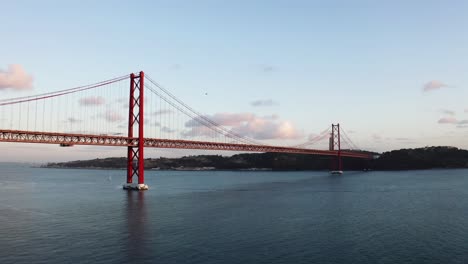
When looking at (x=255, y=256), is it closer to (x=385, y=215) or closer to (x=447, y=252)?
(x=447, y=252)

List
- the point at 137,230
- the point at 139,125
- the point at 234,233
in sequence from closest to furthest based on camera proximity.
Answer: the point at 234,233 → the point at 137,230 → the point at 139,125

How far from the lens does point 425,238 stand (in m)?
32.6

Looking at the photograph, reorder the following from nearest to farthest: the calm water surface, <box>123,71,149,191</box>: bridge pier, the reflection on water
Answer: the calm water surface
the reflection on water
<box>123,71,149,191</box>: bridge pier

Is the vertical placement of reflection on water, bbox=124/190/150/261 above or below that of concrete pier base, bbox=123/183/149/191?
below

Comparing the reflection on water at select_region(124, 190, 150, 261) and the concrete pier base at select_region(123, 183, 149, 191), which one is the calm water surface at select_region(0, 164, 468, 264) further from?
the concrete pier base at select_region(123, 183, 149, 191)

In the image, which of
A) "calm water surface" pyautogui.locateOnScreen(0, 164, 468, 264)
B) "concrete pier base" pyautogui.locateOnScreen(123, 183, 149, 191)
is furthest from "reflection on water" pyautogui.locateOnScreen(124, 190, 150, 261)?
"concrete pier base" pyautogui.locateOnScreen(123, 183, 149, 191)

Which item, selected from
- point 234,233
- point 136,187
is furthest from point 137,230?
point 136,187

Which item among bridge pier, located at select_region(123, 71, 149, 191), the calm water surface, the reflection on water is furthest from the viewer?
bridge pier, located at select_region(123, 71, 149, 191)

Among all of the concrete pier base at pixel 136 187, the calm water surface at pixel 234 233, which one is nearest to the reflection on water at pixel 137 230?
the calm water surface at pixel 234 233

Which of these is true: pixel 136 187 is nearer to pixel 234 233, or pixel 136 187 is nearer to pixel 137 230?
pixel 137 230

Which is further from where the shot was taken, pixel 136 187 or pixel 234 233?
pixel 136 187

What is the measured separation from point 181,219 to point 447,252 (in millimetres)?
25706

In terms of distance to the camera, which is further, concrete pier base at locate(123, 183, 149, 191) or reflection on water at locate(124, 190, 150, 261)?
concrete pier base at locate(123, 183, 149, 191)

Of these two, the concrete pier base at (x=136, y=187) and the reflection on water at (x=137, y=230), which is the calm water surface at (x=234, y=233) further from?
the concrete pier base at (x=136, y=187)
